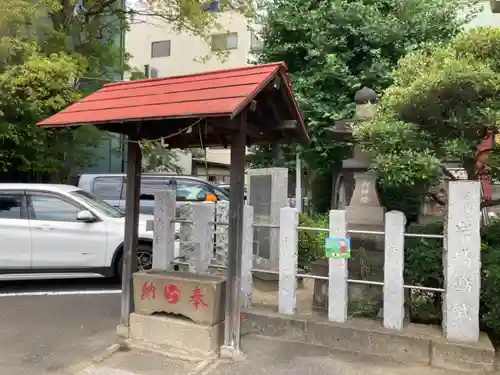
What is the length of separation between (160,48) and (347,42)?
19.6 meters

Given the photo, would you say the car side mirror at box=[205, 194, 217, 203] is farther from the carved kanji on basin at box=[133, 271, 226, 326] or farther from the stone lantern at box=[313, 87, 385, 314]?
the carved kanji on basin at box=[133, 271, 226, 326]

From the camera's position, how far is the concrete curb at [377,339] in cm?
421

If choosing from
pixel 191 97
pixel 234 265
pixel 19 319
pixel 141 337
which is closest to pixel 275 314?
pixel 234 265

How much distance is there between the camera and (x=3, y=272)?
22.9ft

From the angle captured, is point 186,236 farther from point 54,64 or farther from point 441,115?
point 54,64

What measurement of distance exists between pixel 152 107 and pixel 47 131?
8.45m

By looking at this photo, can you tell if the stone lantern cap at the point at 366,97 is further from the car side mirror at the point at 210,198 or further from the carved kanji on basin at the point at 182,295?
the car side mirror at the point at 210,198

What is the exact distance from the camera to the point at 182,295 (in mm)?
4602

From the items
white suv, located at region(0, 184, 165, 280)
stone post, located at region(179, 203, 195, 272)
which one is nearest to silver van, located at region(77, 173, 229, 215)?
white suv, located at region(0, 184, 165, 280)

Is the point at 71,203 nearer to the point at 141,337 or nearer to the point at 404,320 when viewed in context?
the point at 141,337

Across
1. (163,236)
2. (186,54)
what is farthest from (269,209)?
(186,54)

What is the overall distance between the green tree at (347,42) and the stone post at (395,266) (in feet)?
19.0

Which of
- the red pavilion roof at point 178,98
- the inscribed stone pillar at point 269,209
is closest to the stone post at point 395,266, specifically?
the red pavilion roof at point 178,98

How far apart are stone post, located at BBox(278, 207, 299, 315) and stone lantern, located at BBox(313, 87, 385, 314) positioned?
1.27 feet
